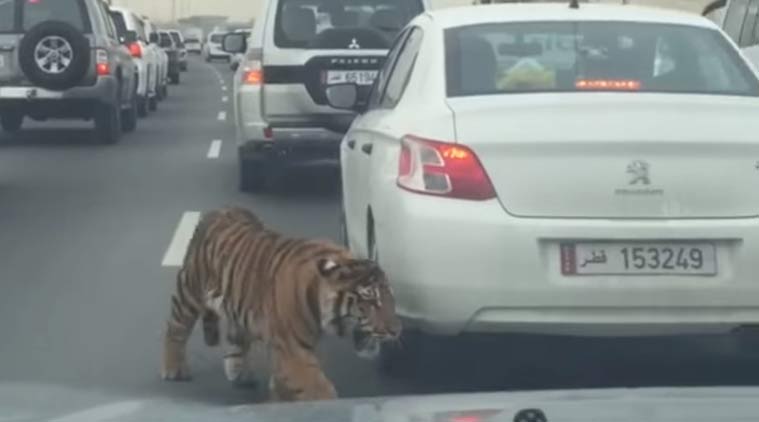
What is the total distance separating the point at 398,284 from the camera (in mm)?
7160

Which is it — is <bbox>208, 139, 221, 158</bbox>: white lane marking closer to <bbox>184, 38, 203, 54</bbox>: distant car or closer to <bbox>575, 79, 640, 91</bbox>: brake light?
<bbox>575, 79, 640, 91</bbox>: brake light

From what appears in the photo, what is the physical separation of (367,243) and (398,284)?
2.68ft

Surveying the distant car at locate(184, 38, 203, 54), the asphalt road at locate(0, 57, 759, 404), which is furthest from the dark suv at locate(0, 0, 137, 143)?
the distant car at locate(184, 38, 203, 54)

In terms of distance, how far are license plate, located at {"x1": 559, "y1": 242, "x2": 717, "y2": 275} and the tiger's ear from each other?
0.79 meters

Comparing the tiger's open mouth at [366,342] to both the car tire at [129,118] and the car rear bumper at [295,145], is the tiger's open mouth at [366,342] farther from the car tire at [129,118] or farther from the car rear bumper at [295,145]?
the car tire at [129,118]

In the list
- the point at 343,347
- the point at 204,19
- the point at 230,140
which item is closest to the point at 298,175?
the point at 230,140


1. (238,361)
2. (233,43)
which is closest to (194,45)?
(233,43)

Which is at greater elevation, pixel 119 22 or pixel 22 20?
pixel 22 20

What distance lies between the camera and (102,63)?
69.8ft

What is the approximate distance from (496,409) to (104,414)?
2.53 feet

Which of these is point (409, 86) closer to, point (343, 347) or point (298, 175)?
point (343, 347)

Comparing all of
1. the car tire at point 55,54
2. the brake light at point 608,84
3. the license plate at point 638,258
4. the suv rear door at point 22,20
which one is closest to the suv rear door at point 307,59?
the car tire at point 55,54

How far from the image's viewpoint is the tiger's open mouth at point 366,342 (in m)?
6.89

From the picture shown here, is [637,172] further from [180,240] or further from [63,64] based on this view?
[63,64]
